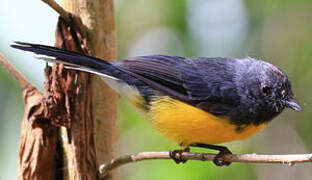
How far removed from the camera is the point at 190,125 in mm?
3912

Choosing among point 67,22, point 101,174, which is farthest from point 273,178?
point 67,22

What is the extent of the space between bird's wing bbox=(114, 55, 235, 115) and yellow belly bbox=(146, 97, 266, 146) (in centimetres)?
9

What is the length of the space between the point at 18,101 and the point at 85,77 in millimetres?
1814

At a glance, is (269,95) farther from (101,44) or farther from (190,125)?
(101,44)

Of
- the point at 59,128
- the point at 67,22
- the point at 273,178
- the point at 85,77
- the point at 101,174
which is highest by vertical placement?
Result: the point at 67,22

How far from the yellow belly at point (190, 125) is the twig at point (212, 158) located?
36 cm

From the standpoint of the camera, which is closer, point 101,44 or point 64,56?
point 64,56

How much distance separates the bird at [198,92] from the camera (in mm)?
3912

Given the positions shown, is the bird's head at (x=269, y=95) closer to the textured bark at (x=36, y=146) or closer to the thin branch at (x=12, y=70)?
the textured bark at (x=36, y=146)

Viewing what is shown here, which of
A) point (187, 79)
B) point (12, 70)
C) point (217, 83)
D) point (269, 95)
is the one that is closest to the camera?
point (12, 70)

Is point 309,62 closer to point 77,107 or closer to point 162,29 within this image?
point 162,29

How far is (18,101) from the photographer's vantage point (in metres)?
5.34

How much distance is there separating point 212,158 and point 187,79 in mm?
1135

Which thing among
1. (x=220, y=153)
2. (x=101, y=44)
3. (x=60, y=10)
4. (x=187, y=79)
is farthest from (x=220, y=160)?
(x=60, y=10)
